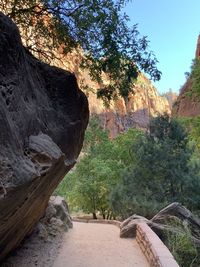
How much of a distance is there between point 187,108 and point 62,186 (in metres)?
19.0

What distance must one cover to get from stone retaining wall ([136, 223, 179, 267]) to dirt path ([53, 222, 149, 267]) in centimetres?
20

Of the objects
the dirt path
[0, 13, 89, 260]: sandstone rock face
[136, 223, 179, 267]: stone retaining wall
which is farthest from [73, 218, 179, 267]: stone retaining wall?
[0, 13, 89, 260]: sandstone rock face

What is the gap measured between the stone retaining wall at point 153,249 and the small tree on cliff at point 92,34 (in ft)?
11.5

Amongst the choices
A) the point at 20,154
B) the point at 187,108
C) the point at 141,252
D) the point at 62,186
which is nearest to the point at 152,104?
the point at 187,108

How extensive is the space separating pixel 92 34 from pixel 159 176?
8.19 meters

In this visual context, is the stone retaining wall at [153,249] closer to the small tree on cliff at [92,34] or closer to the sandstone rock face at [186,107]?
the small tree on cliff at [92,34]

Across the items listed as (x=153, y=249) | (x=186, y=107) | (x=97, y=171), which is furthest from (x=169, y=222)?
(x=186, y=107)

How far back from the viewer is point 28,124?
546 centimetres

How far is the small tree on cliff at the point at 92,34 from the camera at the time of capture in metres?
8.53

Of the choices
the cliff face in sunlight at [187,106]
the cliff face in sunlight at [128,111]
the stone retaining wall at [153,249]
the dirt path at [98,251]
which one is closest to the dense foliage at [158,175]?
the dirt path at [98,251]

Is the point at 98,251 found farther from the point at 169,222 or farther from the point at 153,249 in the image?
the point at 169,222

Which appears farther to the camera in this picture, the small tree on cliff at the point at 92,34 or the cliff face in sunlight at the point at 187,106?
the cliff face in sunlight at the point at 187,106

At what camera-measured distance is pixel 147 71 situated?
28.1 ft

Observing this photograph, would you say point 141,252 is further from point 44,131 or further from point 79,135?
point 44,131
